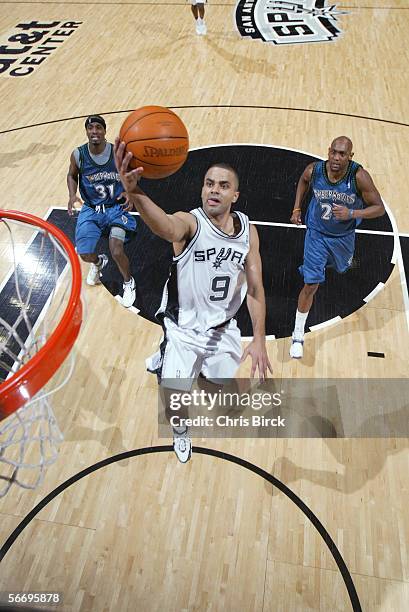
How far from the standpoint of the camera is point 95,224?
473 cm

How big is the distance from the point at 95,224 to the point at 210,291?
5.97ft

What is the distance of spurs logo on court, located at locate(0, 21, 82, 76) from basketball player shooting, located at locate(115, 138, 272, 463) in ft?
22.9

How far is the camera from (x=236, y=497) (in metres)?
3.38

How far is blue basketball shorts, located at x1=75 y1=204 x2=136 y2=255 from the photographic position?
4672mm

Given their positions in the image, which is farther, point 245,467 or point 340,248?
point 340,248

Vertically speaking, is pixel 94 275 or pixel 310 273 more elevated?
pixel 310 273

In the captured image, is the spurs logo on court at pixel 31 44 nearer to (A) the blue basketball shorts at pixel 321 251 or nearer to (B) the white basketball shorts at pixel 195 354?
(A) the blue basketball shorts at pixel 321 251

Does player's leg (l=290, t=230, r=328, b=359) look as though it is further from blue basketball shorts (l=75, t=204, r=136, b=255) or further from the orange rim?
the orange rim

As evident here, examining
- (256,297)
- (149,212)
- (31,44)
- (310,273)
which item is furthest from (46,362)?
(31,44)

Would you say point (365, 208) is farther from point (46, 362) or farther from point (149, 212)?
point (46, 362)

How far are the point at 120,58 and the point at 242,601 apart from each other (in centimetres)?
862

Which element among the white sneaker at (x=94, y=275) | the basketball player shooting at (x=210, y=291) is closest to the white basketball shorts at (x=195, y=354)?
the basketball player shooting at (x=210, y=291)

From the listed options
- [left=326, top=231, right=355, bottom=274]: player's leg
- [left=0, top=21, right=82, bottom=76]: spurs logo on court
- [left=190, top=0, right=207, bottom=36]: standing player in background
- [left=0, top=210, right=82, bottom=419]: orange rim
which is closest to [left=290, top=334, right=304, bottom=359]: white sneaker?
[left=326, top=231, right=355, bottom=274]: player's leg

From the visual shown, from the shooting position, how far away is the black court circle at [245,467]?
9.94 feet
